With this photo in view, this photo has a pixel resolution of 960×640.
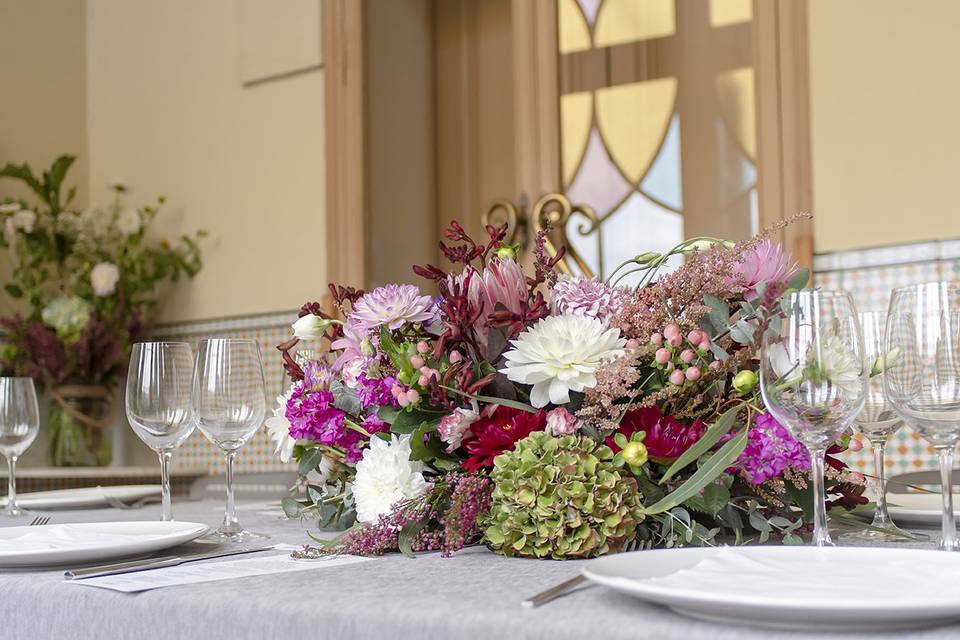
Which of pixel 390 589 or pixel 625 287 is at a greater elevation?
pixel 625 287

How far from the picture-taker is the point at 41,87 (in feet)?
12.2

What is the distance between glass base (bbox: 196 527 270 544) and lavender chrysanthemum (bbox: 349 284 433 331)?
0.24 m

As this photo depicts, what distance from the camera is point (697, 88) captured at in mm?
2855

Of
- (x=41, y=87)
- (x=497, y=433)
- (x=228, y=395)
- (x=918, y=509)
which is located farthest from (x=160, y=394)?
(x=41, y=87)

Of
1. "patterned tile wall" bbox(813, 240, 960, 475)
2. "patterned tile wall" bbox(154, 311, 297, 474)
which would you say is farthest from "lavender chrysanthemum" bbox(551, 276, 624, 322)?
"patterned tile wall" bbox(154, 311, 297, 474)

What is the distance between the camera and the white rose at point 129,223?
351 centimetres

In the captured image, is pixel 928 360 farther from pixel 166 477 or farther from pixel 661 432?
pixel 166 477

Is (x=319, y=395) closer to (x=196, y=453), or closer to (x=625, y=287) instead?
(x=625, y=287)

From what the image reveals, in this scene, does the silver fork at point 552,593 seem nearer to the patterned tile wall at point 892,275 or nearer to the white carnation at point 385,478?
the white carnation at point 385,478

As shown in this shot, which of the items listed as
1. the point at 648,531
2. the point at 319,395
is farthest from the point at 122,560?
the point at 648,531

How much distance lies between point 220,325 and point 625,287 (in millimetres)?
2797

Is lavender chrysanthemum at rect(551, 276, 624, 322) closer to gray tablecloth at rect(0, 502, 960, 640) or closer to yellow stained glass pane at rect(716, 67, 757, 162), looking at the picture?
gray tablecloth at rect(0, 502, 960, 640)

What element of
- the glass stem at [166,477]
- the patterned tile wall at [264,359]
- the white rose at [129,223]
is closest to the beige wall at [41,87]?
the white rose at [129,223]

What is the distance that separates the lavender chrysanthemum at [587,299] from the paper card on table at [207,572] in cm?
A: 26
